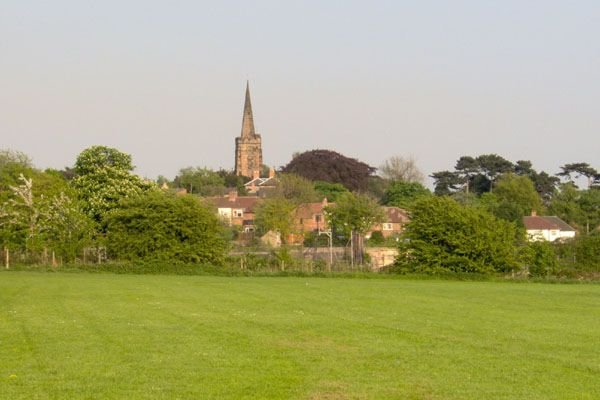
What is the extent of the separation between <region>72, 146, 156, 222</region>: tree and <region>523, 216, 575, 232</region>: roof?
4962 cm

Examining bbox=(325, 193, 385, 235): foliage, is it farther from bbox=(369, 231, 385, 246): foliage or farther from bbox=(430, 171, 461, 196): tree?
bbox=(430, 171, 461, 196): tree

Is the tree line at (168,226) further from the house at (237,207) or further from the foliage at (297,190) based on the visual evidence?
the house at (237,207)

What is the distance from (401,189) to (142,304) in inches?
3898

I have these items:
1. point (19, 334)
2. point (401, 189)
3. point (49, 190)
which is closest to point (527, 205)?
point (401, 189)

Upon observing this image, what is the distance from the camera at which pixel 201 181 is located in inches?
6117

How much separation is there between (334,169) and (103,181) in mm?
76730

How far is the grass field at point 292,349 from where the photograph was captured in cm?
1418

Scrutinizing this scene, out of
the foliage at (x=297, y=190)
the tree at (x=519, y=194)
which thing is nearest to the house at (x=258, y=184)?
the foliage at (x=297, y=190)

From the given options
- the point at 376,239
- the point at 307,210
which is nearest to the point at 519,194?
the point at 307,210

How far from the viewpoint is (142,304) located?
30312 mm

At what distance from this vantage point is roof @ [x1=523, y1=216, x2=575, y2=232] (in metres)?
105

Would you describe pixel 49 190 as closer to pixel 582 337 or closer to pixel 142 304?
pixel 142 304

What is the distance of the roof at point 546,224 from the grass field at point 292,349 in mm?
73729

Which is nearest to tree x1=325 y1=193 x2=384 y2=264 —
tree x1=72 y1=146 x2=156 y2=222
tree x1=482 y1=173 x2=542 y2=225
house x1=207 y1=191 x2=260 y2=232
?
tree x1=72 y1=146 x2=156 y2=222
